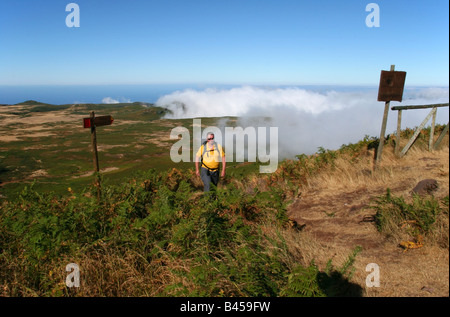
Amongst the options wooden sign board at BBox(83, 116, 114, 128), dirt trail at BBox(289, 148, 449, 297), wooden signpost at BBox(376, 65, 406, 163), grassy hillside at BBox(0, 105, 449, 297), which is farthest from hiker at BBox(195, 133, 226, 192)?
wooden signpost at BBox(376, 65, 406, 163)

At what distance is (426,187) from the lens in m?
5.72

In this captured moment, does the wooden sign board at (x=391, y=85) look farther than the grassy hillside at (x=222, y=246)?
Yes

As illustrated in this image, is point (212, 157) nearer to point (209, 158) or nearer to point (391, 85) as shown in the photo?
point (209, 158)

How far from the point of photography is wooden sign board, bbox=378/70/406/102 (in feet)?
25.0

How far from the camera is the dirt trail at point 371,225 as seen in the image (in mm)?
3662

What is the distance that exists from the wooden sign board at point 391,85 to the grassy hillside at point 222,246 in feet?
7.06

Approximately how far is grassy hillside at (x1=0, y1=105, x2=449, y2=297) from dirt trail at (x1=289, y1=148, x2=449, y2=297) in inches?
0.8

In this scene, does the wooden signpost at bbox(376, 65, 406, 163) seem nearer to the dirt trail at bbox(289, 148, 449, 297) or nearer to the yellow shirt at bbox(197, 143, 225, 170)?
the dirt trail at bbox(289, 148, 449, 297)

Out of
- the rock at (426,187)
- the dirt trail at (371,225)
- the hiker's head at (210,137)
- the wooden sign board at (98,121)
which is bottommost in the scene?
the dirt trail at (371,225)

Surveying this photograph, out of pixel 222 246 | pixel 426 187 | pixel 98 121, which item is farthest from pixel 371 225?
pixel 98 121

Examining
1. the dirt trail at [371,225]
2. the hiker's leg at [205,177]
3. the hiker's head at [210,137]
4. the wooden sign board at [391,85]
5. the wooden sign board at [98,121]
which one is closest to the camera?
the dirt trail at [371,225]

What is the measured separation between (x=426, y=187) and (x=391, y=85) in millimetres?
→ 3183

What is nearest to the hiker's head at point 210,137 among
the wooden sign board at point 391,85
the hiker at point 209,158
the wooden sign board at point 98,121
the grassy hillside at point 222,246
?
the hiker at point 209,158

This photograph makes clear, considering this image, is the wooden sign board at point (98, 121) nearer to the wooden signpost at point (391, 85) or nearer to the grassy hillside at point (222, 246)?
the grassy hillside at point (222, 246)
